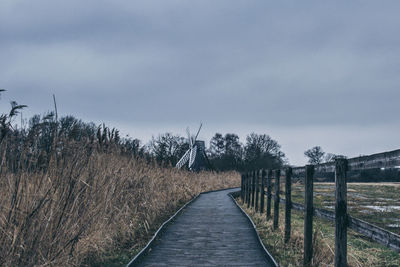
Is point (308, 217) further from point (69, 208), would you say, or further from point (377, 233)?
Answer: point (69, 208)

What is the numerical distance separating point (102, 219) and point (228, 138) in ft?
233

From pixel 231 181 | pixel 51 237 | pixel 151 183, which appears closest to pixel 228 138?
pixel 231 181

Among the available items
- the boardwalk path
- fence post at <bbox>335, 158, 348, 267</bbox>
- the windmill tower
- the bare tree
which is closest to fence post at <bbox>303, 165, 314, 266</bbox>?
the boardwalk path

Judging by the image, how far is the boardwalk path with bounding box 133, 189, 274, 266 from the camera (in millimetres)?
5945

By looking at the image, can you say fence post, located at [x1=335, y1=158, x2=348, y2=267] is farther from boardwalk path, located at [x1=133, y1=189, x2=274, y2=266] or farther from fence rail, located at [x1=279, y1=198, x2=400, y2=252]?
boardwalk path, located at [x1=133, y1=189, x2=274, y2=266]

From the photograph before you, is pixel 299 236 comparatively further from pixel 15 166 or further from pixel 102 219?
pixel 15 166

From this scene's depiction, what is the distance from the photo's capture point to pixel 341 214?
4.61 meters

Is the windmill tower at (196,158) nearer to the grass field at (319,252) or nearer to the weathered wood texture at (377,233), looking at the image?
the grass field at (319,252)

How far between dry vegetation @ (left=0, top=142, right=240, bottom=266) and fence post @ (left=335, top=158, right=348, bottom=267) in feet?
9.66

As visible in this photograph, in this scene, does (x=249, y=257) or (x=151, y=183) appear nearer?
(x=249, y=257)

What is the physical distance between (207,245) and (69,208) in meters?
3.07

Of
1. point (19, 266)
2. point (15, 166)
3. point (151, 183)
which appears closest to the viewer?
point (19, 266)

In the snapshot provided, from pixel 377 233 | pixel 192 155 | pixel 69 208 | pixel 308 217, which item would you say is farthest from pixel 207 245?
pixel 192 155

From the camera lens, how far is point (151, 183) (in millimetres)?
9250
